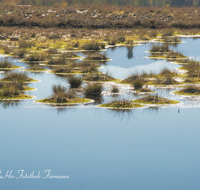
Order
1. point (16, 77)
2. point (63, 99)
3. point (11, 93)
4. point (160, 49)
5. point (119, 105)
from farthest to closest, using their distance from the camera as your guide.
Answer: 1. point (160, 49)
2. point (16, 77)
3. point (11, 93)
4. point (63, 99)
5. point (119, 105)

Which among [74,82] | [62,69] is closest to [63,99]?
[74,82]

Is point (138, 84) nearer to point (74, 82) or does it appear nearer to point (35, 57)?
point (74, 82)

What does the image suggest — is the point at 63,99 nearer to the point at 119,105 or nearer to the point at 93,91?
the point at 93,91

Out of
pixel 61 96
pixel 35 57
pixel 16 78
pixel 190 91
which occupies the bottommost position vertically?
pixel 190 91

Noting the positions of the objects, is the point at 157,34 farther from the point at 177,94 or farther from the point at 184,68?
the point at 177,94

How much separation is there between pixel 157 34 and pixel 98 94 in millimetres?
36677

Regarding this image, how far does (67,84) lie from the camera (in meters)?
21.5

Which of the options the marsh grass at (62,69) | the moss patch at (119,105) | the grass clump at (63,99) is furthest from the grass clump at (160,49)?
the moss patch at (119,105)

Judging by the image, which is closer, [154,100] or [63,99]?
[154,100]

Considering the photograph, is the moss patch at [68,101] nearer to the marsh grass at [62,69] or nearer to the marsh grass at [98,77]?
the marsh grass at [98,77]

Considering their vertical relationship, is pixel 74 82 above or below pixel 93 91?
above

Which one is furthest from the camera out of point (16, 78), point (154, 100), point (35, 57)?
point (35, 57)

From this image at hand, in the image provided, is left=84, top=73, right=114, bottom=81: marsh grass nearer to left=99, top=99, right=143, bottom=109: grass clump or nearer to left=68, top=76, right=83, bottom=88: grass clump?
left=68, top=76, right=83, bottom=88: grass clump

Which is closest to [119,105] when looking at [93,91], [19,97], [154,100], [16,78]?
[154,100]
